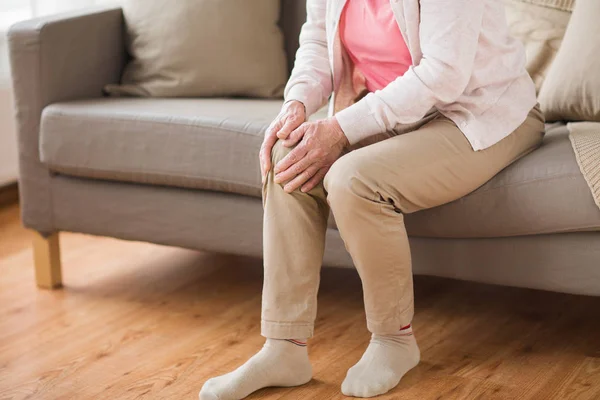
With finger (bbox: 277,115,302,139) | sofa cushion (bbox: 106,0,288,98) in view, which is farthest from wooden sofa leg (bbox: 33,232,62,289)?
finger (bbox: 277,115,302,139)

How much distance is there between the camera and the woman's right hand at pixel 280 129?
1.75 meters

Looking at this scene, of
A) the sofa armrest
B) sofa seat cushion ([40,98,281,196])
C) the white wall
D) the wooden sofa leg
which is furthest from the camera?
the white wall

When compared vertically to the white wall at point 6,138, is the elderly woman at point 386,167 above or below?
above

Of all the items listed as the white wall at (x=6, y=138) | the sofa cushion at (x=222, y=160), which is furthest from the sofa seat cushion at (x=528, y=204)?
the white wall at (x=6, y=138)

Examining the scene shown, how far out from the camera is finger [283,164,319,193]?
1.69 m

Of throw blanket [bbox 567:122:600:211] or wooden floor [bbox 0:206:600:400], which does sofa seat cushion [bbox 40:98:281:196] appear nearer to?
wooden floor [bbox 0:206:600:400]

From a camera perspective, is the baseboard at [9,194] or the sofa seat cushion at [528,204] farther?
the baseboard at [9,194]

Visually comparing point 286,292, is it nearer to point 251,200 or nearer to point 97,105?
point 251,200

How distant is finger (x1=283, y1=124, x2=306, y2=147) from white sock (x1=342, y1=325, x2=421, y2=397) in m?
0.40

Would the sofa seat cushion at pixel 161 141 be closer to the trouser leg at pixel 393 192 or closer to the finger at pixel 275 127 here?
the finger at pixel 275 127

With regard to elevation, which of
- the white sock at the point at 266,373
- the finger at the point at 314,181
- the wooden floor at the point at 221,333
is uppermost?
the finger at the point at 314,181

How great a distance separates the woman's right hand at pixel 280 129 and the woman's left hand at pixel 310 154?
2 cm

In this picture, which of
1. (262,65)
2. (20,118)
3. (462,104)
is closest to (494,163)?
(462,104)

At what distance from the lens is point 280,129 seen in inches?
69.5
